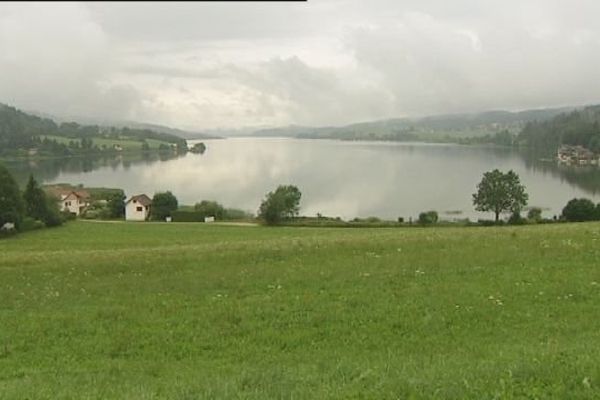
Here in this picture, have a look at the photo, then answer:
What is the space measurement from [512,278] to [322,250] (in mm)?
8511

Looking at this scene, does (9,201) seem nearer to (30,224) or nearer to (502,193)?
(30,224)

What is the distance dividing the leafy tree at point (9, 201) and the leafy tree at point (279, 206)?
92.7ft

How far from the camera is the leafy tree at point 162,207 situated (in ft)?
305

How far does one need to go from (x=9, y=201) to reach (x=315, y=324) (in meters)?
58.3

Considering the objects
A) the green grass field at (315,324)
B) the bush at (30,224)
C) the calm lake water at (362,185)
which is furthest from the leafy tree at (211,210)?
the green grass field at (315,324)

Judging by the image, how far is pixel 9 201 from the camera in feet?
208

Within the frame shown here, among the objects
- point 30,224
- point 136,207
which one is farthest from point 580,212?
point 136,207

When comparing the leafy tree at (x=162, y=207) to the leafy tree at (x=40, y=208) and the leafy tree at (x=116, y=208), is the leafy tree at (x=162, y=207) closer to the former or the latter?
the leafy tree at (x=116, y=208)

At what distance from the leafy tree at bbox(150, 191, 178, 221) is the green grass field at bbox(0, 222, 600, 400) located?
6992 cm

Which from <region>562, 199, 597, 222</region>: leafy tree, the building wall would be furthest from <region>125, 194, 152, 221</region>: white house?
<region>562, 199, 597, 222</region>: leafy tree

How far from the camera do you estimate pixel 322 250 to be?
23844 millimetres

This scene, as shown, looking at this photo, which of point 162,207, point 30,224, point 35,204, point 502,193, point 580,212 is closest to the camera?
point 30,224

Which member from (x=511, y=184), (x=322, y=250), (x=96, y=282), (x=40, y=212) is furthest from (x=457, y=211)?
(x=96, y=282)

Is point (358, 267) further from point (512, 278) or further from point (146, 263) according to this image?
point (146, 263)
